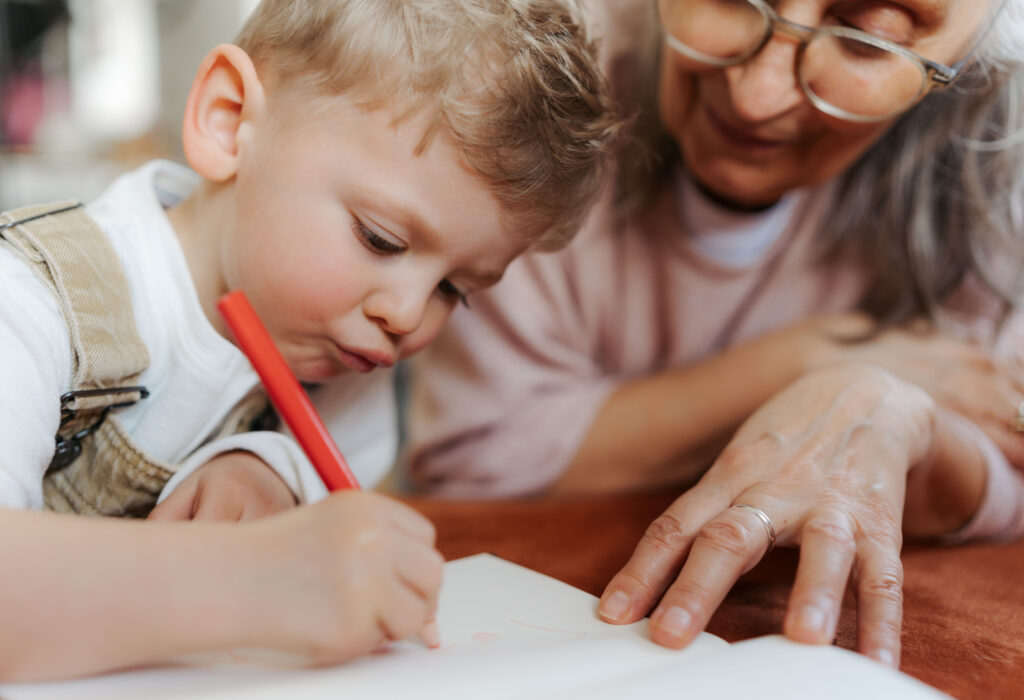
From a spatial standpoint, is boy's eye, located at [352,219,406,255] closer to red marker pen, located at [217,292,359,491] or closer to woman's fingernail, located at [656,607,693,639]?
red marker pen, located at [217,292,359,491]

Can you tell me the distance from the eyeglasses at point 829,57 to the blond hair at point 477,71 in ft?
0.45

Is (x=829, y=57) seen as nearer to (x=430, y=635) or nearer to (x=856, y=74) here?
(x=856, y=74)

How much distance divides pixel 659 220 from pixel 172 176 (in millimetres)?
544

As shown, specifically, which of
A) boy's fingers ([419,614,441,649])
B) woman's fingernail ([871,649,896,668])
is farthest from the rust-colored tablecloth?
boy's fingers ([419,614,441,649])

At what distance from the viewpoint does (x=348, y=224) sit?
57 cm

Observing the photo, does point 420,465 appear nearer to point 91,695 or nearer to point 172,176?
point 172,176

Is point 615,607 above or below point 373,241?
below

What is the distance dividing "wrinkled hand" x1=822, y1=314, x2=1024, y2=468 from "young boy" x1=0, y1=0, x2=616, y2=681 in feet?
1.30

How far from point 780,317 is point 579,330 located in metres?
0.24

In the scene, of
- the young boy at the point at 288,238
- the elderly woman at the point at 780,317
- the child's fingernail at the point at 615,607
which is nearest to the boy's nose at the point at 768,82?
the elderly woman at the point at 780,317

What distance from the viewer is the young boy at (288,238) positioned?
530 mm

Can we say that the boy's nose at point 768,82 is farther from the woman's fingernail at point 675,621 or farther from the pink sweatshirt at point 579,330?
the woman's fingernail at point 675,621

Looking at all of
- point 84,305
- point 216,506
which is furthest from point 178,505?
point 84,305

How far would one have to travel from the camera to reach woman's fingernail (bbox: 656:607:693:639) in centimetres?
47
